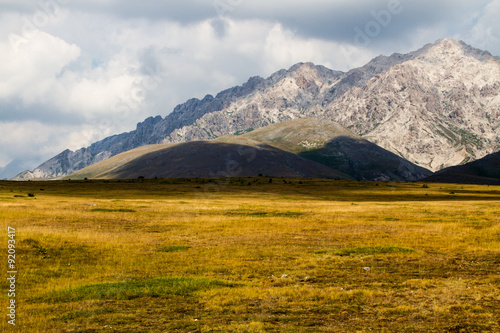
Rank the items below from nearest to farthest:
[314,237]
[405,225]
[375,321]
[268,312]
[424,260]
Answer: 1. [375,321]
2. [268,312]
3. [424,260]
4. [314,237]
5. [405,225]

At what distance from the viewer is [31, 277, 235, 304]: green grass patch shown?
1964cm

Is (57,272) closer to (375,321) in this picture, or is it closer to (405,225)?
(375,321)

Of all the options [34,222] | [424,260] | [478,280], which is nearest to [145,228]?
[34,222]

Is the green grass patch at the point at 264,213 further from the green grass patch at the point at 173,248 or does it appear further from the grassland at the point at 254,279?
the green grass patch at the point at 173,248

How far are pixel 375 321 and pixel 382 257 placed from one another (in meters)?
13.7

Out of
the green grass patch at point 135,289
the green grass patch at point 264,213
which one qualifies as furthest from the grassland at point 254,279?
the green grass patch at point 264,213

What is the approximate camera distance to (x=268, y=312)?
1767cm

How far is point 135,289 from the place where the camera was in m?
20.7

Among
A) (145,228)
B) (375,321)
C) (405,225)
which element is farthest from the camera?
(405,225)

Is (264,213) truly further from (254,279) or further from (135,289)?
(135,289)

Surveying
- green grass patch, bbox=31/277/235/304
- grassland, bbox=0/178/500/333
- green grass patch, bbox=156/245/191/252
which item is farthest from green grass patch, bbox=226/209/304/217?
green grass patch, bbox=31/277/235/304

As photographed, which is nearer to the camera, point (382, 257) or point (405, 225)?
point (382, 257)

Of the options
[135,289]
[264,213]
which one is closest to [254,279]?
[135,289]

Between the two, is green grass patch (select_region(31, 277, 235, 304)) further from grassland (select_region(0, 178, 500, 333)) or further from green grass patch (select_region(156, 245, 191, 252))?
green grass patch (select_region(156, 245, 191, 252))
